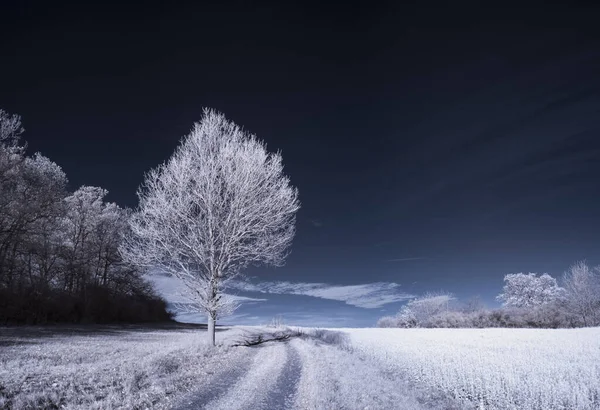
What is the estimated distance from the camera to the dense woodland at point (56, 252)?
34.2 metres

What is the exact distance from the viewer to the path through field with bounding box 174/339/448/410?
36.9 feet

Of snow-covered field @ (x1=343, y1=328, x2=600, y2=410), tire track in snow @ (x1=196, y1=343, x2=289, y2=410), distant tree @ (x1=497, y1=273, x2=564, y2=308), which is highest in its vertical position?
distant tree @ (x1=497, y1=273, x2=564, y2=308)

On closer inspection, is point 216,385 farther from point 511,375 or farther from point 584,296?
point 584,296

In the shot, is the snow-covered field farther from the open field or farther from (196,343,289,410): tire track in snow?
(196,343,289,410): tire track in snow

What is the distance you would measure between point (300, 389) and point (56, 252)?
42.9 metres

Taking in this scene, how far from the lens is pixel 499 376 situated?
1523 cm

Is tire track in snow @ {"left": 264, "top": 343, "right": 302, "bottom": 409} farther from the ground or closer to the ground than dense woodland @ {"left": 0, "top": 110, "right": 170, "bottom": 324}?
closer to the ground

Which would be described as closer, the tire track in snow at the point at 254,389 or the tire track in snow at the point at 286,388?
the tire track in snow at the point at 254,389

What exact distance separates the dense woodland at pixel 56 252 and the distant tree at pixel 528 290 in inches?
3061

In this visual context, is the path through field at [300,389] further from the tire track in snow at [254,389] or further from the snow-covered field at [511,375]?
the snow-covered field at [511,375]

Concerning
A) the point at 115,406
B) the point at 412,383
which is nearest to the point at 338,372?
the point at 412,383

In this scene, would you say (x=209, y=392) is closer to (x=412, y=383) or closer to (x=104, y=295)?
(x=412, y=383)

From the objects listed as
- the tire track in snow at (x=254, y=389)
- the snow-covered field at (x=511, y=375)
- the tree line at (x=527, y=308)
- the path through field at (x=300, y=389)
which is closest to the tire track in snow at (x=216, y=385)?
the path through field at (x=300, y=389)

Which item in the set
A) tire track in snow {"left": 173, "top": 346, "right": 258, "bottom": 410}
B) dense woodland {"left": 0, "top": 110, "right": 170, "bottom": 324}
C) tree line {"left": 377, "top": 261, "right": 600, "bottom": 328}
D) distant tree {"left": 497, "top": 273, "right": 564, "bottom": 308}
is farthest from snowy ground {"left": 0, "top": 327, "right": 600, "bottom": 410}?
distant tree {"left": 497, "top": 273, "right": 564, "bottom": 308}
